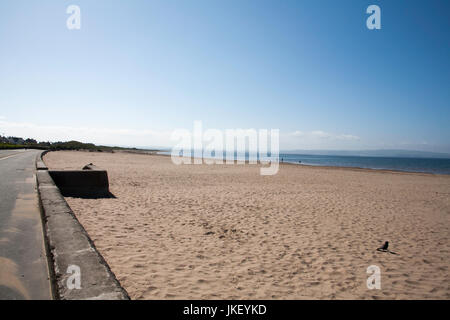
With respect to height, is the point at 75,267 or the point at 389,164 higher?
the point at 75,267

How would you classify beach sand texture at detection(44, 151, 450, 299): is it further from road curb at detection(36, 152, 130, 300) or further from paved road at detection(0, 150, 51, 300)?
paved road at detection(0, 150, 51, 300)

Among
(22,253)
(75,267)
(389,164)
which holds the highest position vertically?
(75,267)

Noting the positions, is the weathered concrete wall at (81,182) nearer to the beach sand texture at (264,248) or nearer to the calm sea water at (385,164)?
the beach sand texture at (264,248)

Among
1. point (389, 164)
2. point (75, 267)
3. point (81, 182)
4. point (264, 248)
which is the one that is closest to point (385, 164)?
point (389, 164)

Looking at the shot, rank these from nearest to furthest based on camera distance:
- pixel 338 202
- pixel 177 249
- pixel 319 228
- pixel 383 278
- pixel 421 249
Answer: pixel 383 278, pixel 177 249, pixel 421 249, pixel 319 228, pixel 338 202


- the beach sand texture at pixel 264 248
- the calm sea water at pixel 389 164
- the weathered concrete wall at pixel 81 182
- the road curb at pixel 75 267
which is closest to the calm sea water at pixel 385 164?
the calm sea water at pixel 389 164

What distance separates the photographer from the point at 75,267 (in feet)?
8.04

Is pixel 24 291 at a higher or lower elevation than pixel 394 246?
higher

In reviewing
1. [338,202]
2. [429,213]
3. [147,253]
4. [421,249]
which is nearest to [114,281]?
[147,253]

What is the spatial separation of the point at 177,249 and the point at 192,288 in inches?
55.1

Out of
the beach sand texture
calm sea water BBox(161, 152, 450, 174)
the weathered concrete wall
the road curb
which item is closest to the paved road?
the road curb

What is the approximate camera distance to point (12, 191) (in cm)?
687

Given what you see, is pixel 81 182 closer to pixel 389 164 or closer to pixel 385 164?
pixel 385 164

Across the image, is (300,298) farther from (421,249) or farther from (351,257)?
(421,249)
